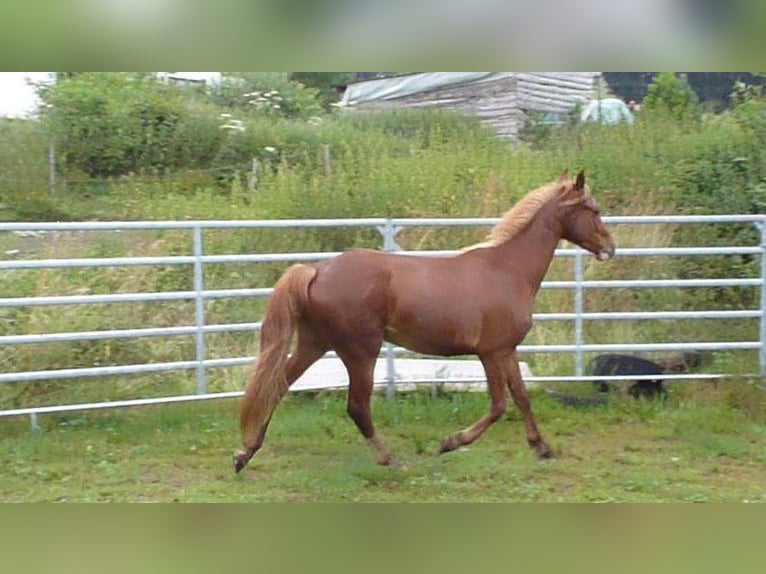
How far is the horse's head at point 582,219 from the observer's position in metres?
5.63

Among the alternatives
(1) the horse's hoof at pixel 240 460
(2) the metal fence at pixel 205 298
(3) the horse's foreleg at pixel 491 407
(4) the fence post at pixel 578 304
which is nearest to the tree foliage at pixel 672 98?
(2) the metal fence at pixel 205 298

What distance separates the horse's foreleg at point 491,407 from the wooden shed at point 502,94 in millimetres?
7230

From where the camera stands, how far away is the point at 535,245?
5.55 m

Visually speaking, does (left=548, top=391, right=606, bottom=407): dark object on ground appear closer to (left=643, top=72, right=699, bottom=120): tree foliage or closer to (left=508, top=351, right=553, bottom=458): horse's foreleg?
(left=508, top=351, right=553, bottom=458): horse's foreleg

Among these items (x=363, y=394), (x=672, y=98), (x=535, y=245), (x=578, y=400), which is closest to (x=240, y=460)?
(x=363, y=394)

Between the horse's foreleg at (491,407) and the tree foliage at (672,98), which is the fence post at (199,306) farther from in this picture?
the tree foliage at (672,98)

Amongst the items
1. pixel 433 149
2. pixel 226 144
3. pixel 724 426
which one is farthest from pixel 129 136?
pixel 724 426

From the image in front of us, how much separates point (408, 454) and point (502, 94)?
26.7 ft

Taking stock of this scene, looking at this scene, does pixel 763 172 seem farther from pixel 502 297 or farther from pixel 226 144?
pixel 226 144

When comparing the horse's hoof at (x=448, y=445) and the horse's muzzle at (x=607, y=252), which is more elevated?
the horse's muzzle at (x=607, y=252)

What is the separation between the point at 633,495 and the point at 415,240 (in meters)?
3.78

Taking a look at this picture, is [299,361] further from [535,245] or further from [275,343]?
[535,245]

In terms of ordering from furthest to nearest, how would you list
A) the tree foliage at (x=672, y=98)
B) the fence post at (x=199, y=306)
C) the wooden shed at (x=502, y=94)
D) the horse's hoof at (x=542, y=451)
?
the wooden shed at (x=502, y=94) < the tree foliage at (x=672, y=98) < the fence post at (x=199, y=306) < the horse's hoof at (x=542, y=451)

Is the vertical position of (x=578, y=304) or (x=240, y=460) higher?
(x=578, y=304)
